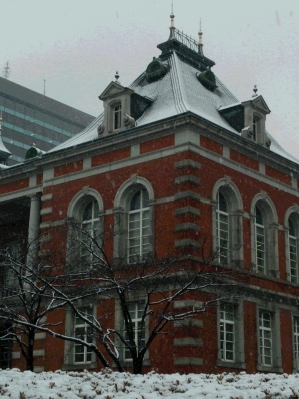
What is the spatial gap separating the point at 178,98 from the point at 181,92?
509 mm

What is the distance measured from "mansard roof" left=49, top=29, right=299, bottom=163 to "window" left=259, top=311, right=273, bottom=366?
7.42 m

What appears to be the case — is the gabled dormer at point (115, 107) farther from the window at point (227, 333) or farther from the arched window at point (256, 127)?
the window at point (227, 333)

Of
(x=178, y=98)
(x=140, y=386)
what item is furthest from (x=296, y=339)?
(x=140, y=386)

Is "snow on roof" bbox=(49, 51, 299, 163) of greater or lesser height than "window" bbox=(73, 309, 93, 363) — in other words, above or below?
above

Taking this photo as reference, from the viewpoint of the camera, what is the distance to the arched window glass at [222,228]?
87.5 ft

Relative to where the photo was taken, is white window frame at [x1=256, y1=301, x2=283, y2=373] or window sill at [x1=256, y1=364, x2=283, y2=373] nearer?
window sill at [x1=256, y1=364, x2=283, y2=373]

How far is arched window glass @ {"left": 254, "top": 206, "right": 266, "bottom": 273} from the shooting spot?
28.6 meters

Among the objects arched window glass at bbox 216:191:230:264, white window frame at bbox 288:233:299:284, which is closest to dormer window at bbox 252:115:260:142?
arched window glass at bbox 216:191:230:264

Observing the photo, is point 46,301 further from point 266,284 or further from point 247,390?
point 247,390

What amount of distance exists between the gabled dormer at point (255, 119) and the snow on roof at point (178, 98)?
485 millimetres

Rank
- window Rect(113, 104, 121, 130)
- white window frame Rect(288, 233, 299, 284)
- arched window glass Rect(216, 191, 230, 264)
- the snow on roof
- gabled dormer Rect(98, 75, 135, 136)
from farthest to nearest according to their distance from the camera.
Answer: white window frame Rect(288, 233, 299, 284) → window Rect(113, 104, 121, 130) → gabled dormer Rect(98, 75, 135, 136) → the snow on roof → arched window glass Rect(216, 191, 230, 264)

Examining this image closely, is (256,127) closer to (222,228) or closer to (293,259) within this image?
(222,228)

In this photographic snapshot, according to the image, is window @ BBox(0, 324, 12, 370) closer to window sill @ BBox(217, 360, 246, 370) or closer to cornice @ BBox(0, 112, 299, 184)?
cornice @ BBox(0, 112, 299, 184)

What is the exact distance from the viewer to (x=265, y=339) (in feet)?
90.9
